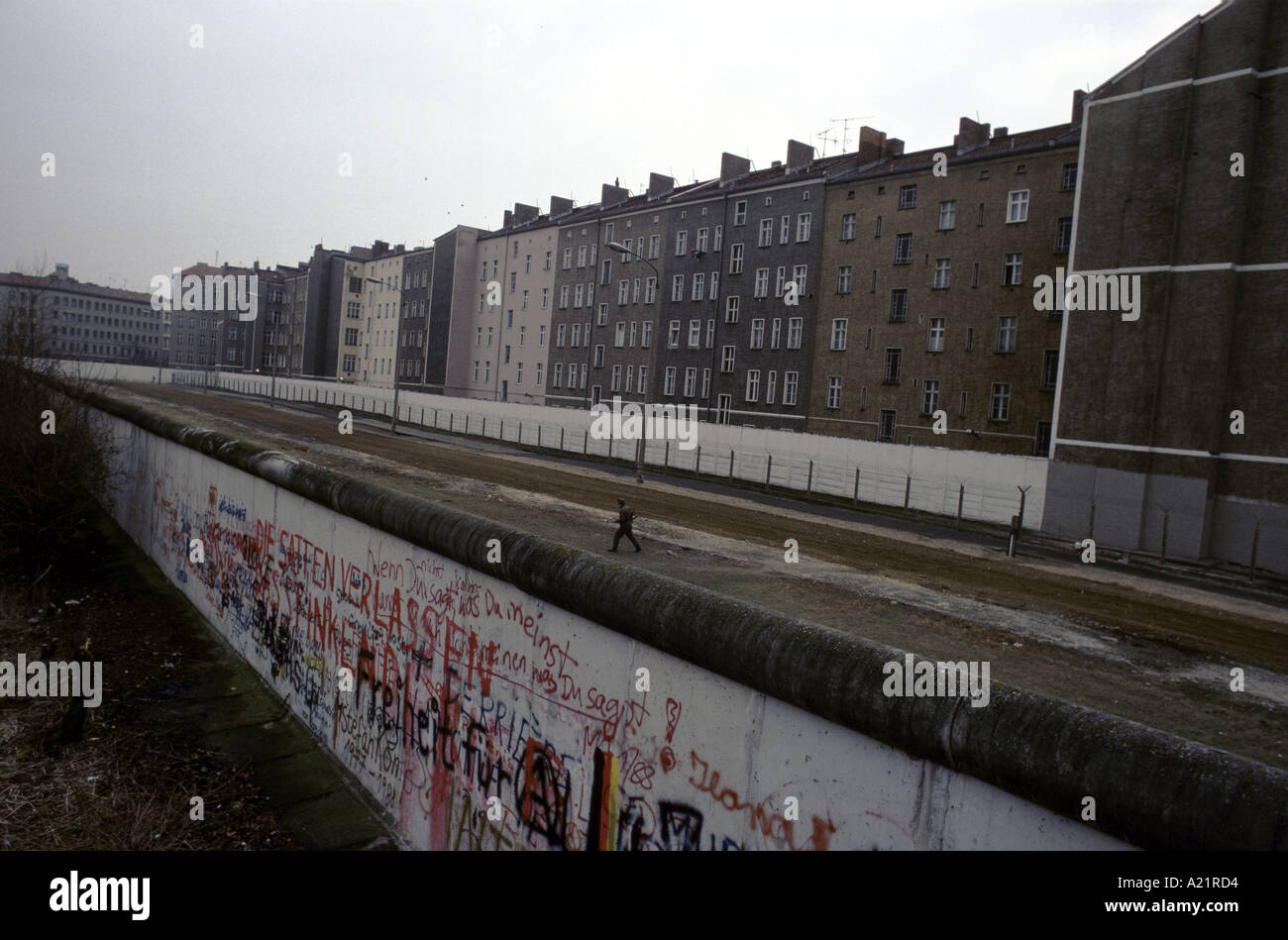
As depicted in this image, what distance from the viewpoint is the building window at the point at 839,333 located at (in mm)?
52481

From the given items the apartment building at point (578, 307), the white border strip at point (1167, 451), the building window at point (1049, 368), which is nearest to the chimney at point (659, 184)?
the apartment building at point (578, 307)

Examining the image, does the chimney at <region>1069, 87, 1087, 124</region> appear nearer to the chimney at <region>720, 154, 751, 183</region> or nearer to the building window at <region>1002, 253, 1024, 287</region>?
the building window at <region>1002, 253, 1024, 287</region>

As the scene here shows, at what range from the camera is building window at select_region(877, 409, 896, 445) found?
48.9 metres

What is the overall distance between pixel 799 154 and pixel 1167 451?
127ft

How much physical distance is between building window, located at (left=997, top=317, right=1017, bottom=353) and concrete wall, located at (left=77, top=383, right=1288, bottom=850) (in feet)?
127

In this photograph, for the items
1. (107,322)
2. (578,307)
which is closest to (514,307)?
(578,307)

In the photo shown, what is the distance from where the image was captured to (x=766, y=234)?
58062 mm

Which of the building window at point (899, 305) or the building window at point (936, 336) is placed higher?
the building window at point (899, 305)

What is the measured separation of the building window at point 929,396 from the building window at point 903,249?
721 centimetres

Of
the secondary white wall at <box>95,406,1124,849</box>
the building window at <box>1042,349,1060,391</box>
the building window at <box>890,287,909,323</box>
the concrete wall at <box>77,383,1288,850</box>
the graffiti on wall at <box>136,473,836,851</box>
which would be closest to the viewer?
the concrete wall at <box>77,383,1288,850</box>

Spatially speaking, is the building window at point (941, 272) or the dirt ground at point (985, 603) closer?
the dirt ground at point (985, 603)

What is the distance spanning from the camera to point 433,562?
1091 cm

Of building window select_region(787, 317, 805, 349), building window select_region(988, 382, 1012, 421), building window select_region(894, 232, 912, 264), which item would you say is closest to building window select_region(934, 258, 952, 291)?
building window select_region(894, 232, 912, 264)

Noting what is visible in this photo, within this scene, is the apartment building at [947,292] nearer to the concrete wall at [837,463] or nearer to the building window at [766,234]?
the building window at [766,234]
